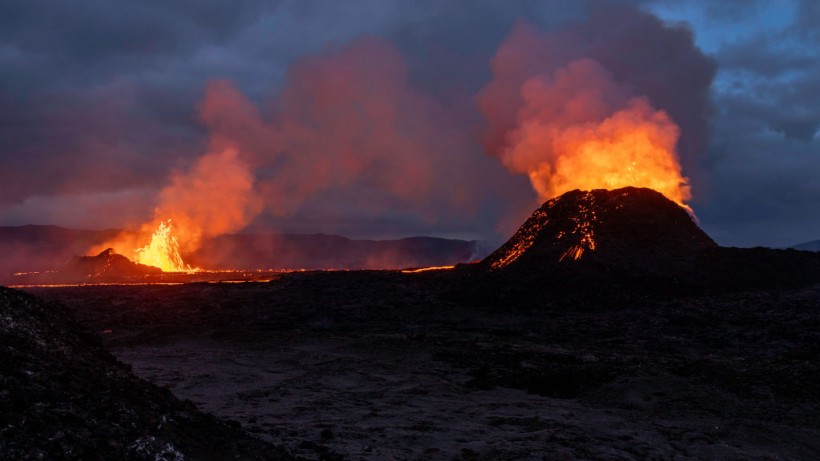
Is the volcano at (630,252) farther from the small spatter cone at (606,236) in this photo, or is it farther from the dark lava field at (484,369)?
the dark lava field at (484,369)

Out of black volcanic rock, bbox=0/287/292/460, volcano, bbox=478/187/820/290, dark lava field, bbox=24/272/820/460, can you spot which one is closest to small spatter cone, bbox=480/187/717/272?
volcano, bbox=478/187/820/290

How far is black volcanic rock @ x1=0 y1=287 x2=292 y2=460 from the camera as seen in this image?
22.5ft

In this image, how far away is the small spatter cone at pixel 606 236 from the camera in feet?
125

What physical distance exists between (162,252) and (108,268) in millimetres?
12508

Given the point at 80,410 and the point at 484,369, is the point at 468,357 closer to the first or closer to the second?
the point at 484,369

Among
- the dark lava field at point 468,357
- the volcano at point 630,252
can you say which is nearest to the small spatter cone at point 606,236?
the volcano at point 630,252

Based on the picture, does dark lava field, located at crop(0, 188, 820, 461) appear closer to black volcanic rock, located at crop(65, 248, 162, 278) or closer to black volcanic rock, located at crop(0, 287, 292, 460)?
black volcanic rock, located at crop(0, 287, 292, 460)

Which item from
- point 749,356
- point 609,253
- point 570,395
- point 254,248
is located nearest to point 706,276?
point 609,253

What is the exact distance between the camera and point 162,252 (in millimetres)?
77188

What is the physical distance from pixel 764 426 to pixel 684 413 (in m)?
1.67

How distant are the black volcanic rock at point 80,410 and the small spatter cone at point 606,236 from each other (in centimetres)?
3064

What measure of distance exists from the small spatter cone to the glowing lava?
46.0m

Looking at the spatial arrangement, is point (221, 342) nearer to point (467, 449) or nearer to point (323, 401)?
point (323, 401)

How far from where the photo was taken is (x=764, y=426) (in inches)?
534
